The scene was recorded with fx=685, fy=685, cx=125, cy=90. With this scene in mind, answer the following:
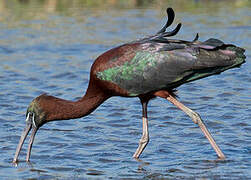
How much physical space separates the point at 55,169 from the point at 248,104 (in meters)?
3.69

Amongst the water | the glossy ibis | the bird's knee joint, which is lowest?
the water

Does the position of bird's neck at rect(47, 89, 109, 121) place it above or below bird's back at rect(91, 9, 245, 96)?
below

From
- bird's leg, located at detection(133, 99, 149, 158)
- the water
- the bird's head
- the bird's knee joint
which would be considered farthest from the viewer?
the bird's knee joint

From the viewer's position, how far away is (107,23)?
17234 millimetres

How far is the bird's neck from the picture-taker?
754cm

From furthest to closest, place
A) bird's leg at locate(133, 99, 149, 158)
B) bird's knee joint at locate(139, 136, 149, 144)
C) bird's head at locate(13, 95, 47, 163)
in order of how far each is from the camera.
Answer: bird's knee joint at locate(139, 136, 149, 144) → bird's leg at locate(133, 99, 149, 158) → bird's head at locate(13, 95, 47, 163)

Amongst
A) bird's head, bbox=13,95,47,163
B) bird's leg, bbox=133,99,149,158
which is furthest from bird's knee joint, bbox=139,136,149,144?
bird's head, bbox=13,95,47,163

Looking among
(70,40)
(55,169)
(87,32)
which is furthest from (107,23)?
(55,169)

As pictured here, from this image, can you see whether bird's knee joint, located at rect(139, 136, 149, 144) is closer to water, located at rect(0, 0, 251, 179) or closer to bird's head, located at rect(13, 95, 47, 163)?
water, located at rect(0, 0, 251, 179)

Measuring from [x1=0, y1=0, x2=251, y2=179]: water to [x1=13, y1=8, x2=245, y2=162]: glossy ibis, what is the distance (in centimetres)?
50

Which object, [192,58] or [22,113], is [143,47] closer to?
[192,58]

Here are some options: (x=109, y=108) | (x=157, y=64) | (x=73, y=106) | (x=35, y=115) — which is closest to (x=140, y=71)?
(x=157, y=64)

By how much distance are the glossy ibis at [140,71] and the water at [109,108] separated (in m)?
0.50

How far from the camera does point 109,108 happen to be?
10.1 m
